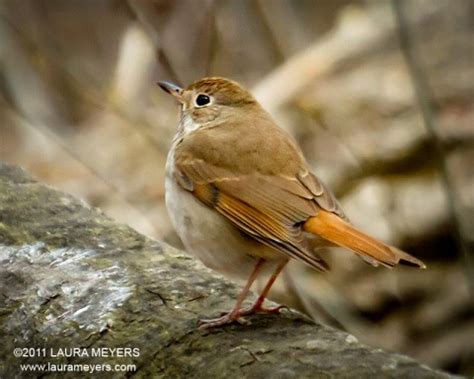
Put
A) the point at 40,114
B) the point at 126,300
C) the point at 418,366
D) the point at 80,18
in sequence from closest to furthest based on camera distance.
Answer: the point at 418,366 < the point at 126,300 < the point at 40,114 < the point at 80,18

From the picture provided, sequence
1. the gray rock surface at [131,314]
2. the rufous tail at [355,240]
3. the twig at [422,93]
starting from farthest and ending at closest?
the twig at [422,93]
the rufous tail at [355,240]
the gray rock surface at [131,314]

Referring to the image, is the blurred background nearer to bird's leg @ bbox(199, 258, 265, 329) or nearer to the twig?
the twig

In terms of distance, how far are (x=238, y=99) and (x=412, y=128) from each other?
289 cm

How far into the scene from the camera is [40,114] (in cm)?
793

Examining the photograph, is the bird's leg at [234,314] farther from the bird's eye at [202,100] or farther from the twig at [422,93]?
the twig at [422,93]

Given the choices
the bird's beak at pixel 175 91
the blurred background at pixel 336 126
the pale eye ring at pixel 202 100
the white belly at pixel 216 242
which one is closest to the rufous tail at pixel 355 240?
the white belly at pixel 216 242

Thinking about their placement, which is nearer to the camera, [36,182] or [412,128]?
[36,182]

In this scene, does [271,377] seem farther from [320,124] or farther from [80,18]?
[80,18]

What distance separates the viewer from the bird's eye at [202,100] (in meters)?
4.09

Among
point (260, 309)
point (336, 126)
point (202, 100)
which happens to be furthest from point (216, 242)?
point (336, 126)

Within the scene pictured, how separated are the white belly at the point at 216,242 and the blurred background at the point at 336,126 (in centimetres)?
102

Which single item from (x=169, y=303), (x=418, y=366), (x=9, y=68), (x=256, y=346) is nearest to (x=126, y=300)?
(x=169, y=303)

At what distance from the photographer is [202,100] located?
412cm

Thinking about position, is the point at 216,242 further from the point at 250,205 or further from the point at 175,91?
the point at 175,91
